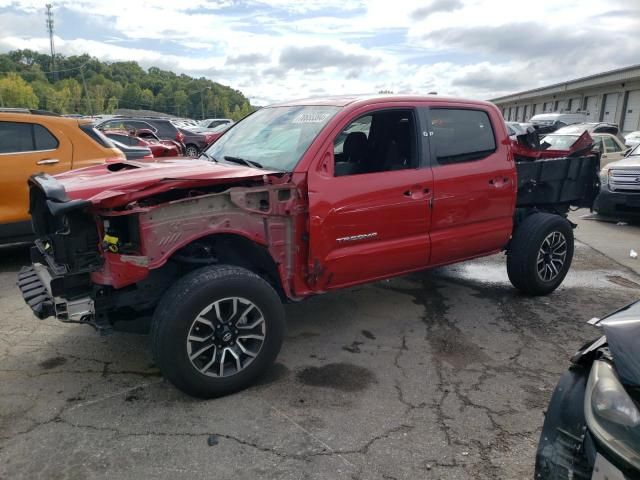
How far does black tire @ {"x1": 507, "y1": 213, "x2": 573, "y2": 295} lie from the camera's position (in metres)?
5.04

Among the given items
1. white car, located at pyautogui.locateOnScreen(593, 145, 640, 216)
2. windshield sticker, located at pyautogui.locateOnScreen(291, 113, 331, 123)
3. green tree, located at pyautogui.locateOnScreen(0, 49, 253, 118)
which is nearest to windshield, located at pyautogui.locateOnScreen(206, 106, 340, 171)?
windshield sticker, located at pyautogui.locateOnScreen(291, 113, 331, 123)

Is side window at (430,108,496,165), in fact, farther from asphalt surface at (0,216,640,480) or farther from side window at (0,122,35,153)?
side window at (0,122,35,153)

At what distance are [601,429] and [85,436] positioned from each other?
2.55 meters

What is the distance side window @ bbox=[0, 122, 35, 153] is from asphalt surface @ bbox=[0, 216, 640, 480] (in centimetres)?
184

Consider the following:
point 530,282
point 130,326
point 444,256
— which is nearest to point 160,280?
point 130,326

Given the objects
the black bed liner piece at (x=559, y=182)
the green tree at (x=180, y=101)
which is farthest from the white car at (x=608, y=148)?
the green tree at (x=180, y=101)

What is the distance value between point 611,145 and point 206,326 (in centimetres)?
1444

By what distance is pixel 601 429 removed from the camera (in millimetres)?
1787

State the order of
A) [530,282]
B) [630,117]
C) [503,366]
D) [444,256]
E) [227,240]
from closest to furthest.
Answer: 1. [227,240]
2. [503,366]
3. [444,256]
4. [530,282]
5. [630,117]

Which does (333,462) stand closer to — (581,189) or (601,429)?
(601,429)

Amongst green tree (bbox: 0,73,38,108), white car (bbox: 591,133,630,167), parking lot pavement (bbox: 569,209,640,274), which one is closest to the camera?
parking lot pavement (bbox: 569,209,640,274)

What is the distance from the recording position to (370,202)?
3.84m

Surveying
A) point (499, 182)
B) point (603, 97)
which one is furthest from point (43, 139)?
point (603, 97)

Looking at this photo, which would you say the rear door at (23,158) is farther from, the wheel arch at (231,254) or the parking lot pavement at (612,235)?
the parking lot pavement at (612,235)
